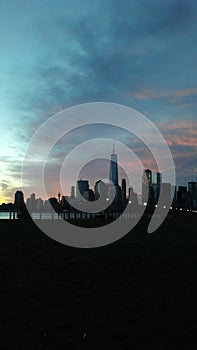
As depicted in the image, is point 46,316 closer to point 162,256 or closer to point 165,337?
point 165,337

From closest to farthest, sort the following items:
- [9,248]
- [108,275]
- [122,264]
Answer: [108,275] → [122,264] → [9,248]

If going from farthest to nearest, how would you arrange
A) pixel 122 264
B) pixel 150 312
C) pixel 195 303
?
pixel 122 264, pixel 195 303, pixel 150 312

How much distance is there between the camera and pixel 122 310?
28.8 feet

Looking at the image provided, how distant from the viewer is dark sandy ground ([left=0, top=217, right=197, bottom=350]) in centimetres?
702

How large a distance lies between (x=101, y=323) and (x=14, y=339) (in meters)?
1.76

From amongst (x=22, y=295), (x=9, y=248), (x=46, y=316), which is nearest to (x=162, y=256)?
(x=9, y=248)

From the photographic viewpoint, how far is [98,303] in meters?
9.34

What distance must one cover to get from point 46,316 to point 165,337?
2511 millimetres

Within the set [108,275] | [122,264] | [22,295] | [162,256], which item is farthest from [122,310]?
[162,256]

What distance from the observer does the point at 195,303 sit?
30.8ft

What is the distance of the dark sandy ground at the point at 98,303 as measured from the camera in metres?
7.02

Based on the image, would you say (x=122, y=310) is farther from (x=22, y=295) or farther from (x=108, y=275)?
(x=108, y=275)

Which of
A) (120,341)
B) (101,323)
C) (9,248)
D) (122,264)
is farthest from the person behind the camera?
(9,248)

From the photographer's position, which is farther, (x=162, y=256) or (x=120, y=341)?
(x=162, y=256)
